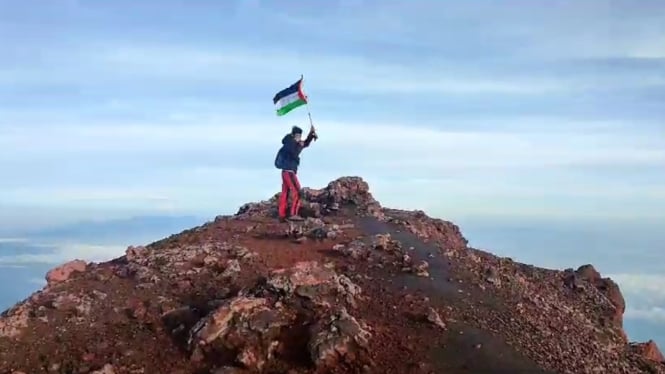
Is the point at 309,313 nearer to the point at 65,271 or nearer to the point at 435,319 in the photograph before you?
the point at 435,319

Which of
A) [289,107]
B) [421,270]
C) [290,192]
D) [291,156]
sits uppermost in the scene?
[289,107]

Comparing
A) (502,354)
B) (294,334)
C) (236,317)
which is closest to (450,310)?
(502,354)

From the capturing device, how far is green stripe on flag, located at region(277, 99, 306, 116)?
2706 centimetres

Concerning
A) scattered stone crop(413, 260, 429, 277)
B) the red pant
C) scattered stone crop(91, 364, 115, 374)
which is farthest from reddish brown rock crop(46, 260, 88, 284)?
scattered stone crop(413, 260, 429, 277)

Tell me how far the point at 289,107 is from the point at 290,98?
0.31 metres

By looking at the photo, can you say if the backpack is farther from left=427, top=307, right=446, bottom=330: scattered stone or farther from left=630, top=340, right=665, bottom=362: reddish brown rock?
left=630, top=340, right=665, bottom=362: reddish brown rock

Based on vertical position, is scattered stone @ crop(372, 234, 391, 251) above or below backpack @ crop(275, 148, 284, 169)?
below

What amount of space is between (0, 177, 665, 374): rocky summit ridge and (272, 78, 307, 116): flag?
3966 mm

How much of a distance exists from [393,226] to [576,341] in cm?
885

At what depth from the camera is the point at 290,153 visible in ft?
86.7

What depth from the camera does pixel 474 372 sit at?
17672mm

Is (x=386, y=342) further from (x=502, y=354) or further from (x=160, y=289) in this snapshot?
(x=160, y=289)

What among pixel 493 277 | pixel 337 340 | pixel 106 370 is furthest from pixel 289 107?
pixel 106 370

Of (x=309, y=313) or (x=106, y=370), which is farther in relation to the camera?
(x=309, y=313)
